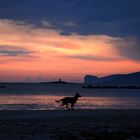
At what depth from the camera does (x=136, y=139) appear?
1373 centimetres

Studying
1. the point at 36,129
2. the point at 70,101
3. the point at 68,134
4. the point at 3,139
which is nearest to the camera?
the point at 3,139

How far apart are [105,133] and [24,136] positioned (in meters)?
2.97

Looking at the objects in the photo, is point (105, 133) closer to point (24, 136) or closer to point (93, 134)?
point (93, 134)

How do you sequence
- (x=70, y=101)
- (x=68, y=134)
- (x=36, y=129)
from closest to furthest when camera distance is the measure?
(x=68, y=134), (x=36, y=129), (x=70, y=101)

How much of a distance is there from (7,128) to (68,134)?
2.84 metres

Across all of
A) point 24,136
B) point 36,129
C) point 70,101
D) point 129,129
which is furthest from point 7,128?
point 70,101

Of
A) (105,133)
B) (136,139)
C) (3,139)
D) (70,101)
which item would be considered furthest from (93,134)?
(70,101)

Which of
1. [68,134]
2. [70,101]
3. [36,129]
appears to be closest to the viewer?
[68,134]

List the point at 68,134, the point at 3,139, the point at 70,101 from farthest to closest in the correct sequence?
the point at 70,101, the point at 68,134, the point at 3,139

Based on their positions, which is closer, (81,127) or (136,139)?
(136,139)

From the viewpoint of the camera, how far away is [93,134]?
48.4ft

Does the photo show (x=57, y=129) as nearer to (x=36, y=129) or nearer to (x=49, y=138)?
(x=36, y=129)

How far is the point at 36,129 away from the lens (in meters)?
16.1

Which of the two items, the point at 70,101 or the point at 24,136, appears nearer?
the point at 24,136
